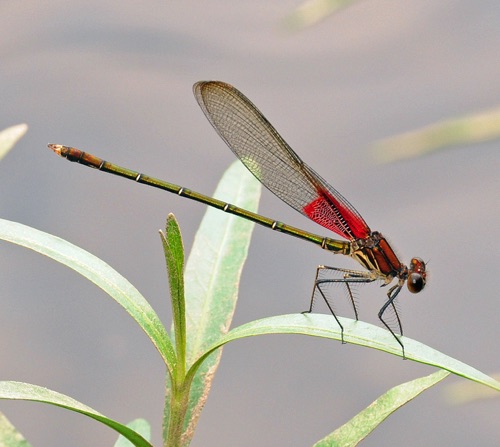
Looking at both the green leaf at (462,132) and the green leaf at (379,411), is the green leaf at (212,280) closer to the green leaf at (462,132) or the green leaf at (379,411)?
the green leaf at (379,411)

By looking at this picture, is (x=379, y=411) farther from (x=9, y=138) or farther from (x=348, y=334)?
(x=9, y=138)

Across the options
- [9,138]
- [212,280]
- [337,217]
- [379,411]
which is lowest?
[379,411]

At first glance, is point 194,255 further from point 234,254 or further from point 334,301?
point 334,301

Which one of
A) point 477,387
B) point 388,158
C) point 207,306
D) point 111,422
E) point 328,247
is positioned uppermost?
point 388,158

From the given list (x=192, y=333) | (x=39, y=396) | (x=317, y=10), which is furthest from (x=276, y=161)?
(x=39, y=396)

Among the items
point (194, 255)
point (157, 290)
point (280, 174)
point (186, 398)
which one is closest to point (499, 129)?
point (280, 174)

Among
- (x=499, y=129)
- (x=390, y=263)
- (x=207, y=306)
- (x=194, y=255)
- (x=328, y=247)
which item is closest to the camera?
(x=207, y=306)

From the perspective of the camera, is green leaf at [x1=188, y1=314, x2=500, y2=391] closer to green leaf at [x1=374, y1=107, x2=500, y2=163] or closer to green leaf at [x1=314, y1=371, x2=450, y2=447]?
green leaf at [x1=314, y1=371, x2=450, y2=447]
